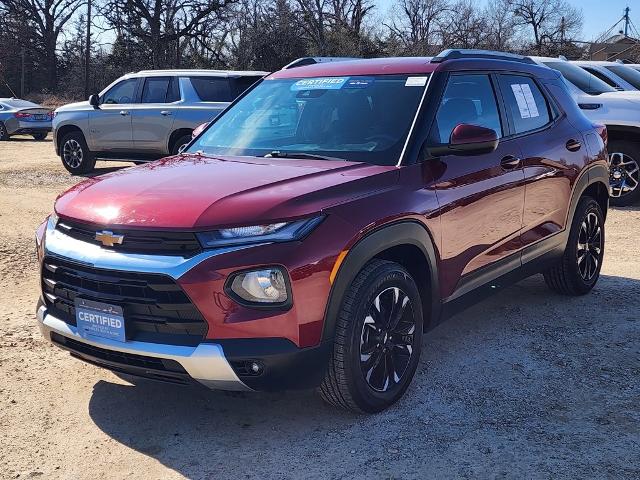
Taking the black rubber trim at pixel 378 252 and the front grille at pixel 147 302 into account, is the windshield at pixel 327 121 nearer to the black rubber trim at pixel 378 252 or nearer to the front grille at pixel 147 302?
the black rubber trim at pixel 378 252

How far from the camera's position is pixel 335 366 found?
11.1ft

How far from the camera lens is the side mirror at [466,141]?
3.93 m

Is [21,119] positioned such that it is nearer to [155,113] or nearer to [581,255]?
[155,113]

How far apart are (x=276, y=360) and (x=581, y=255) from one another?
Answer: 3.50 metres

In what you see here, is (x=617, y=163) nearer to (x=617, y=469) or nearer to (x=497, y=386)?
(x=497, y=386)

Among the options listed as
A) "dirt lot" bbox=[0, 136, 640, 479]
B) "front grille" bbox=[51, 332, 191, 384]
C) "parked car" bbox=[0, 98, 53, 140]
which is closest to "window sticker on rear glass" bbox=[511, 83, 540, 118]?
"dirt lot" bbox=[0, 136, 640, 479]

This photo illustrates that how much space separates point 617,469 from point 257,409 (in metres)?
1.76

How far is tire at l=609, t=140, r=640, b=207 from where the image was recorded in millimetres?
9711

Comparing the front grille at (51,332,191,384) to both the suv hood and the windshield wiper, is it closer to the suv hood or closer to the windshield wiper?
the suv hood

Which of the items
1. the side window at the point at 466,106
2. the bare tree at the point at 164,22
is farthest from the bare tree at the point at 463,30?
the side window at the point at 466,106

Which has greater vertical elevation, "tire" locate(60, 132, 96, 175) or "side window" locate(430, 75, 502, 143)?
"side window" locate(430, 75, 502, 143)

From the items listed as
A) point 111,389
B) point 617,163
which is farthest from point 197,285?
point 617,163

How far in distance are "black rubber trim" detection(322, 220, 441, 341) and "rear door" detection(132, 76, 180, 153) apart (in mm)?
9334

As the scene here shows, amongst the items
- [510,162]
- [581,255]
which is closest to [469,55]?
[510,162]
